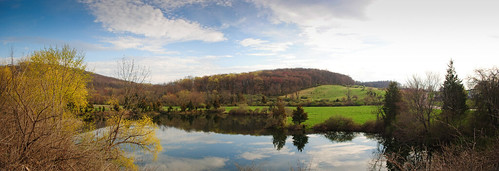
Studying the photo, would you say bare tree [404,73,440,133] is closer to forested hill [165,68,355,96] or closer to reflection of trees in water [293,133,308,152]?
reflection of trees in water [293,133,308,152]

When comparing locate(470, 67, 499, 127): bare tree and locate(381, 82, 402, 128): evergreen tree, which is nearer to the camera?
locate(470, 67, 499, 127): bare tree

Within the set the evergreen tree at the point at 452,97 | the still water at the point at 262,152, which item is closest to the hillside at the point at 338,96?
the still water at the point at 262,152

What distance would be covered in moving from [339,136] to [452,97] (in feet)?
38.3

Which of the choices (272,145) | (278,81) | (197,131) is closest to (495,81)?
(272,145)

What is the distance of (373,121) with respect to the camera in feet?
105

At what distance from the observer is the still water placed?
18.7 meters

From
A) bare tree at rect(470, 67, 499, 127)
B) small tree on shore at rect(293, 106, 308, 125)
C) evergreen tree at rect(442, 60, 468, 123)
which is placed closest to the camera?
bare tree at rect(470, 67, 499, 127)

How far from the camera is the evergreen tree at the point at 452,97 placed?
22.2m

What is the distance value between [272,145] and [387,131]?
14.2 meters

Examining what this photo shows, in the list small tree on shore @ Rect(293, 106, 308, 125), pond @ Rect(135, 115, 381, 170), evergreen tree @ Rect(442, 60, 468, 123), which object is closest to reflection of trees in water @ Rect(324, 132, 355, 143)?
pond @ Rect(135, 115, 381, 170)

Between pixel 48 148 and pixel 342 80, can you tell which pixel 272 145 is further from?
pixel 342 80

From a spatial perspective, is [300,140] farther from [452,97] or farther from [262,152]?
[452,97]

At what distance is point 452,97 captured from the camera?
22.8 m

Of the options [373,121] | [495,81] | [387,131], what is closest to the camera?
[495,81]
